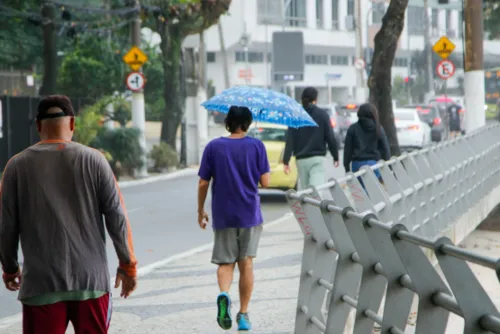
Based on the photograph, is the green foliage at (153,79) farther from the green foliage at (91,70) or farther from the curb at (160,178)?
the curb at (160,178)

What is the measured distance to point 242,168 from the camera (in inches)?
339

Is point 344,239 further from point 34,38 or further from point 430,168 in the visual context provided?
point 34,38

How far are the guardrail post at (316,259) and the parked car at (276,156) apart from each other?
13.8m

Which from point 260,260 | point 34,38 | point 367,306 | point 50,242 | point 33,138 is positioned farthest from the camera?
point 34,38

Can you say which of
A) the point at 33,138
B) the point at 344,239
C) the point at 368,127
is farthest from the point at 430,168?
the point at 33,138

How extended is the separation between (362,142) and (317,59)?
269 ft

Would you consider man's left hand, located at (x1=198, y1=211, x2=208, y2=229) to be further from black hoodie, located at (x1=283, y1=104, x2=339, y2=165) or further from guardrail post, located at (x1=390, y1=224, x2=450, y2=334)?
black hoodie, located at (x1=283, y1=104, x2=339, y2=165)

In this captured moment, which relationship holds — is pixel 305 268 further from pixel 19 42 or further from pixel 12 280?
pixel 19 42

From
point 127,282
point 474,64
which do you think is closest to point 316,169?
point 127,282

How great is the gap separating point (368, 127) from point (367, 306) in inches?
338

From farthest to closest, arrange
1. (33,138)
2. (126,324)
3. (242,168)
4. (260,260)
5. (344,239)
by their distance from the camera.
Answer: (33,138)
(260,260)
(126,324)
(242,168)
(344,239)

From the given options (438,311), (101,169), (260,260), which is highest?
(101,169)

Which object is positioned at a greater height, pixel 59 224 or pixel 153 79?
pixel 153 79

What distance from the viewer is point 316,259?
24.4 ft
